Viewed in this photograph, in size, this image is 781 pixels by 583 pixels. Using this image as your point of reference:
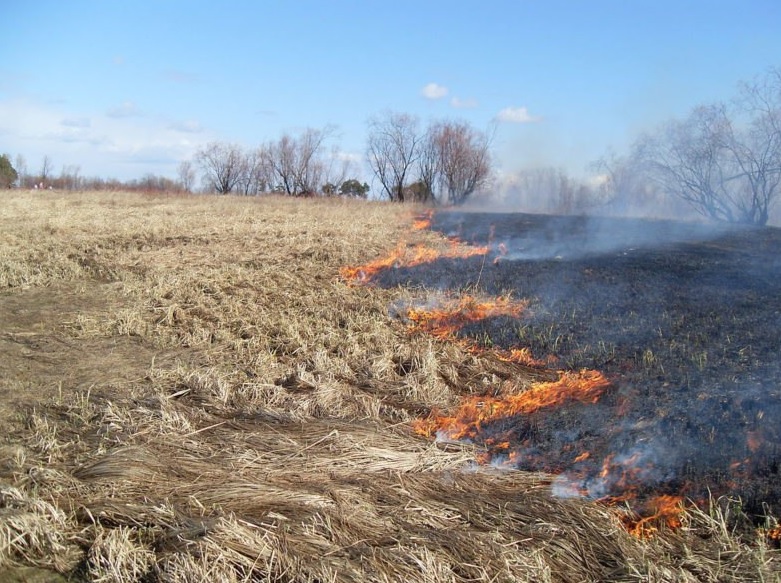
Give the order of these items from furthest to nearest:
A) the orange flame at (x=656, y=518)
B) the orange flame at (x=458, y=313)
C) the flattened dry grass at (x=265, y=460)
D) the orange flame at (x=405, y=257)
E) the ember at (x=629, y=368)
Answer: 1. the orange flame at (x=405, y=257)
2. the orange flame at (x=458, y=313)
3. the ember at (x=629, y=368)
4. the orange flame at (x=656, y=518)
5. the flattened dry grass at (x=265, y=460)

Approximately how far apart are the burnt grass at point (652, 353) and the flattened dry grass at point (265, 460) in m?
0.36

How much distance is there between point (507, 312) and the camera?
7656mm

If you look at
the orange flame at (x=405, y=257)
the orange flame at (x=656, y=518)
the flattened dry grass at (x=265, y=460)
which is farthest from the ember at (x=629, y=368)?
the flattened dry grass at (x=265, y=460)

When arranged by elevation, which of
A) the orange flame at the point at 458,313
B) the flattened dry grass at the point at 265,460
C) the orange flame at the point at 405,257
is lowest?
the flattened dry grass at the point at 265,460

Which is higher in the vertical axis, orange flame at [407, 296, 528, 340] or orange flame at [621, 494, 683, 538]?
orange flame at [407, 296, 528, 340]

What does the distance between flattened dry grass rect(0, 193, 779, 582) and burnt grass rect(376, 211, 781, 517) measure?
365mm

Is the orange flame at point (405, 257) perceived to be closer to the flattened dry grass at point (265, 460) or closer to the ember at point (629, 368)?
the ember at point (629, 368)

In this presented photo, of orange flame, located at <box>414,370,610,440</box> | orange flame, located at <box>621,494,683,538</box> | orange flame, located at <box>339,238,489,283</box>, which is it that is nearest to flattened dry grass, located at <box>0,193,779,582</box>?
orange flame, located at <box>621,494,683,538</box>

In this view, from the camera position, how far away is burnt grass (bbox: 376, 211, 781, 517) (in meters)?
3.89

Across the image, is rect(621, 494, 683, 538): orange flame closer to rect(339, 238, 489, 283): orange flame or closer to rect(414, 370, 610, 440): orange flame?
rect(414, 370, 610, 440): orange flame

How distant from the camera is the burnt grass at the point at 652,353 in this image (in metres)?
3.89

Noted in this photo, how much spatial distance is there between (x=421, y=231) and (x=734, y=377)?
469 inches

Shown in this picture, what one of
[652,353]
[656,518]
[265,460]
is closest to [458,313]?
[652,353]

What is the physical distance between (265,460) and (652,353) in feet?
11.9
